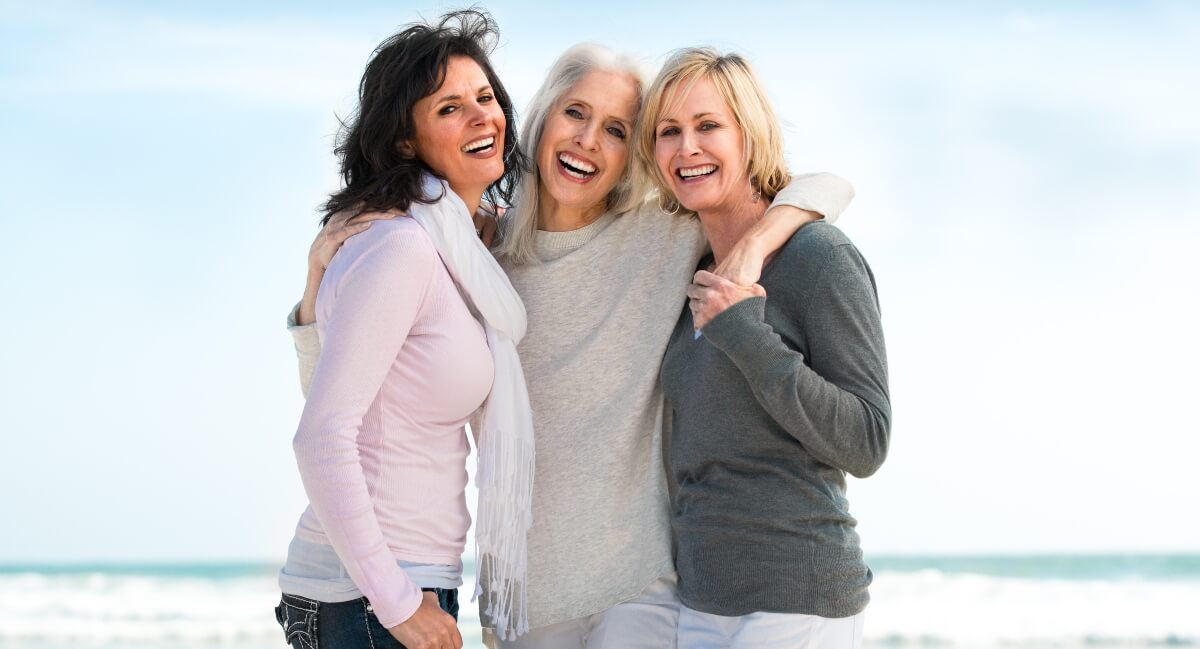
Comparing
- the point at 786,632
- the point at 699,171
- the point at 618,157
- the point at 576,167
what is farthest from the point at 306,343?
the point at 786,632

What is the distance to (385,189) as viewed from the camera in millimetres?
2496

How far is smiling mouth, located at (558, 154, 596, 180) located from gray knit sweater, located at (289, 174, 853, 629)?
16 centimetres

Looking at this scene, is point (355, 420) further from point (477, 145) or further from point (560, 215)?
point (560, 215)

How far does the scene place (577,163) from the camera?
291cm

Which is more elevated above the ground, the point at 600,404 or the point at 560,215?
the point at 560,215

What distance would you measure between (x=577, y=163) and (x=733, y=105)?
444 millimetres

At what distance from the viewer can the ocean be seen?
1176 cm

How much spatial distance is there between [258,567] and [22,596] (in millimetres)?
3208

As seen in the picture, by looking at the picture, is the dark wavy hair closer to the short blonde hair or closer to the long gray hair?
the long gray hair

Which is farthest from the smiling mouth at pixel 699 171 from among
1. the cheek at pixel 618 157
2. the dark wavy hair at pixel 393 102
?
the dark wavy hair at pixel 393 102

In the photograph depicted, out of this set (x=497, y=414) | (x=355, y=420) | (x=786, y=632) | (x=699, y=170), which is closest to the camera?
(x=355, y=420)

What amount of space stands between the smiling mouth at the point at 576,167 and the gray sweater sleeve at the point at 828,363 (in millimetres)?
694

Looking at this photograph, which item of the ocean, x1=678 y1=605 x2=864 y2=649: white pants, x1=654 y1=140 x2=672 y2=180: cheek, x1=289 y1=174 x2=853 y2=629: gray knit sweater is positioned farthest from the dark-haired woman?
the ocean

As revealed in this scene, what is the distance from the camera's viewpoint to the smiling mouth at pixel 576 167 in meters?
2.92
